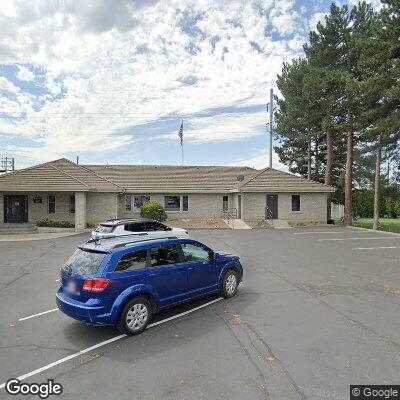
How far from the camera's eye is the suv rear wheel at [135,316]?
6.07 meters

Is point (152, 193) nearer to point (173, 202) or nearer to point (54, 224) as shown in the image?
point (173, 202)

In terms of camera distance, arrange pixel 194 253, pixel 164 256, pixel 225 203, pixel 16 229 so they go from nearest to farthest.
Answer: pixel 164 256 → pixel 194 253 → pixel 16 229 → pixel 225 203

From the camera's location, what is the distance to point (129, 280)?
6.20 metres

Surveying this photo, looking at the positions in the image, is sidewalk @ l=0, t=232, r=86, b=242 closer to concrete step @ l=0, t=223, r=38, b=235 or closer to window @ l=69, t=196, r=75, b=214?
concrete step @ l=0, t=223, r=38, b=235

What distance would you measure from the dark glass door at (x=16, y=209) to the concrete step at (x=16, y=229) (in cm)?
187

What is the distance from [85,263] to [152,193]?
25.7m

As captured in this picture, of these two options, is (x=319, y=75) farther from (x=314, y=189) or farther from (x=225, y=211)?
(x=225, y=211)

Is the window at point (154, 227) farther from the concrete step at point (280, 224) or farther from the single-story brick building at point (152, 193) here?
the concrete step at point (280, 224)

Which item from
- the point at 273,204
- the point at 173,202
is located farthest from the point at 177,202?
the point at 273,204

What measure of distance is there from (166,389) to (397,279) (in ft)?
28.7

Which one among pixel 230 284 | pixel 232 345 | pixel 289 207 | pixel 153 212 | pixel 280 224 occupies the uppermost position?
pixel 289 207

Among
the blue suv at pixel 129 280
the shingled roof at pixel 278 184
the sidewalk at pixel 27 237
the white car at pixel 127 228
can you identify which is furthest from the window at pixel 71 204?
the blue suv at pixel 129 280

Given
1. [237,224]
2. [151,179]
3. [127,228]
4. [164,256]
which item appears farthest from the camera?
[151,179]

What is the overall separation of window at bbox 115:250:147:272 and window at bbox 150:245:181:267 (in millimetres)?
193
